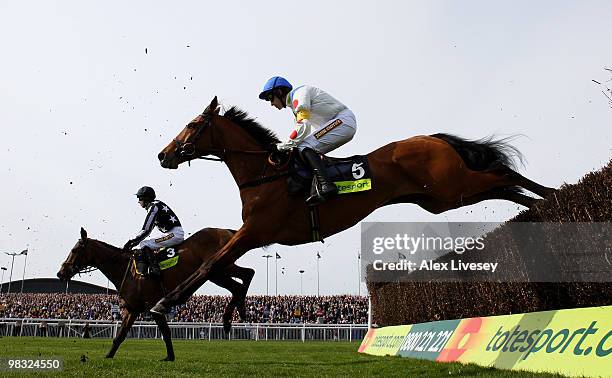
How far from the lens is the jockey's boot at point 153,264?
11078 millimetres

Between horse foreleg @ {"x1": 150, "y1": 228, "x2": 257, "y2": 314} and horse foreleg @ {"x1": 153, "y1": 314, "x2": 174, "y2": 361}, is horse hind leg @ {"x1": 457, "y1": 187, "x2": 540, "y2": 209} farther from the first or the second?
horse foreleg @ {"x1": 153, "y1": 314, "x2": 174, "y2": 361}

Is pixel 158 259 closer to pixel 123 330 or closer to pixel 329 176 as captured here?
pixel 123 330

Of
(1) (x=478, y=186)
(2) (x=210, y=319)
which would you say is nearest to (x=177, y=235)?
(1) (x=478, y=186)

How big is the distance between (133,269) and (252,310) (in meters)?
22.9

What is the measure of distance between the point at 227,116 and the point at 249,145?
0.59 meters

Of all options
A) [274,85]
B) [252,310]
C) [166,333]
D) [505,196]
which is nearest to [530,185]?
[505,196]

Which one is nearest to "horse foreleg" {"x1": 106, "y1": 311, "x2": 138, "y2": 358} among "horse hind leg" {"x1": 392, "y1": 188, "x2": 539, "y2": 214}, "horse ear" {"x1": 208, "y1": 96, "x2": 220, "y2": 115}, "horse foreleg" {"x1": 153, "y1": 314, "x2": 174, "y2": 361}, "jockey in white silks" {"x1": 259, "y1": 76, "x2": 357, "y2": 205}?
"horse foreleg" {"x1": 153, "y1": 314, "x2": 174, "y2": 361}

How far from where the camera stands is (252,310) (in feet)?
111

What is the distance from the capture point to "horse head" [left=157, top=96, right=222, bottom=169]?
7020 millimetres

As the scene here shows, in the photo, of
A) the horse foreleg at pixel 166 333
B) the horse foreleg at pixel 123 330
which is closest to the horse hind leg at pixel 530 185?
the horse foreleg at pixel 166 333

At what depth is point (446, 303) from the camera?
12.4 meters

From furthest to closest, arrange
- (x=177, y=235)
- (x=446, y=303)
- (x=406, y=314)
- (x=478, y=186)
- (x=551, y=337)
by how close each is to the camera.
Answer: (x=406, y=314)
(x=446, y=303)
(x=177, y=235)
(x=478, y=186)
(x=551, y=337)

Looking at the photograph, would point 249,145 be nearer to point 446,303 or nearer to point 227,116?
point 227,116

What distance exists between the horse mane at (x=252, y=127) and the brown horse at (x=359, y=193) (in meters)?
0.17
